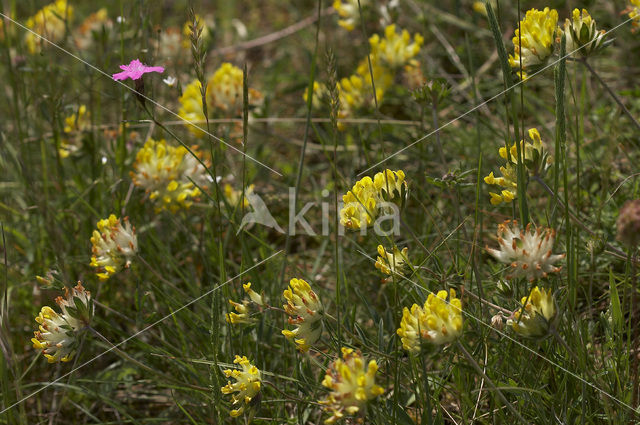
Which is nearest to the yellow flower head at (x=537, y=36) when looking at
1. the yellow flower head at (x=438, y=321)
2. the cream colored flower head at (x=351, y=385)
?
the yellow flower head at (x=438, y=321)

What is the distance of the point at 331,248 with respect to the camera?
8.59 ft

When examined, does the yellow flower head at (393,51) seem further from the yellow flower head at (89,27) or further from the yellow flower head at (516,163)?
the yellow flower head at (89,27)

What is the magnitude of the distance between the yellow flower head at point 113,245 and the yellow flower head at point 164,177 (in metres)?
0.41

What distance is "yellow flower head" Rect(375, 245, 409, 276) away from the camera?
155cm

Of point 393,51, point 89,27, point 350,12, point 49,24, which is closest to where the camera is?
point 393,51

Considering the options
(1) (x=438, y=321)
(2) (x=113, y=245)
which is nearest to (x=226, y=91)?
(2) (x=113, y=245)

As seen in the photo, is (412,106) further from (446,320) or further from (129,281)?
(446,320)

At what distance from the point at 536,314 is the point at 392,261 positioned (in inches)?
15.7

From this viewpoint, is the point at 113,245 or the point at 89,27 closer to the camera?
the point at 113,245

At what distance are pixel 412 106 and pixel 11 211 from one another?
6.06ft

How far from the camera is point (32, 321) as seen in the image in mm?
2393

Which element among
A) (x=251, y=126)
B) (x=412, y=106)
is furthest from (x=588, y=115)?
(x=251, y=126)

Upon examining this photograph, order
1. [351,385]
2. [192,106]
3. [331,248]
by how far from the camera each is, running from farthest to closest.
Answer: [192,106] < [331,248] < [351,385]

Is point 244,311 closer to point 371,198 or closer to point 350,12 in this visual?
point 371,198
